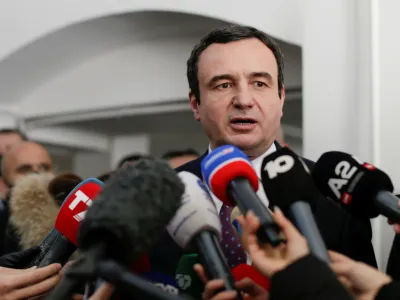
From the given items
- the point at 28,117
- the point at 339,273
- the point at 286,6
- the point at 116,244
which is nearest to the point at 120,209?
the point at 116,244

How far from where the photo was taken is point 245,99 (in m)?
1.17

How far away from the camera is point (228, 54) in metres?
1.21

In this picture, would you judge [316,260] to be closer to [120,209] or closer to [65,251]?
[120,209]

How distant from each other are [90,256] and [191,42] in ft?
7.79

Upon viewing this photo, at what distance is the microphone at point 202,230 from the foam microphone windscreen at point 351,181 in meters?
0.17

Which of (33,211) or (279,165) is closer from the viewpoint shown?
(279,165)

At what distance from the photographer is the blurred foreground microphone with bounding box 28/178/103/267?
951 mm

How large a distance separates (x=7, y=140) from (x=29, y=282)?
2027 millimetres

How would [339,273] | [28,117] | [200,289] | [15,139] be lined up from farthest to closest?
[28,117]
[15,139]
[200,289]
[339,273]

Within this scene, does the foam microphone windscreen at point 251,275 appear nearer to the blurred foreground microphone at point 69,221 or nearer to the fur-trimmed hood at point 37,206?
the blurred foreground microphone at point 69,221

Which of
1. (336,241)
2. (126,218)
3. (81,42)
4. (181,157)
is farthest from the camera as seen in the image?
(81,42)

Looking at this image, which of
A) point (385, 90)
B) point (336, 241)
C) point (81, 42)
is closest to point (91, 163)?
point (81, 42)

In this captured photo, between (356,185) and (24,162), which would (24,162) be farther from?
(356,185)

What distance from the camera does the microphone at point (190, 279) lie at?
0.92 meters
